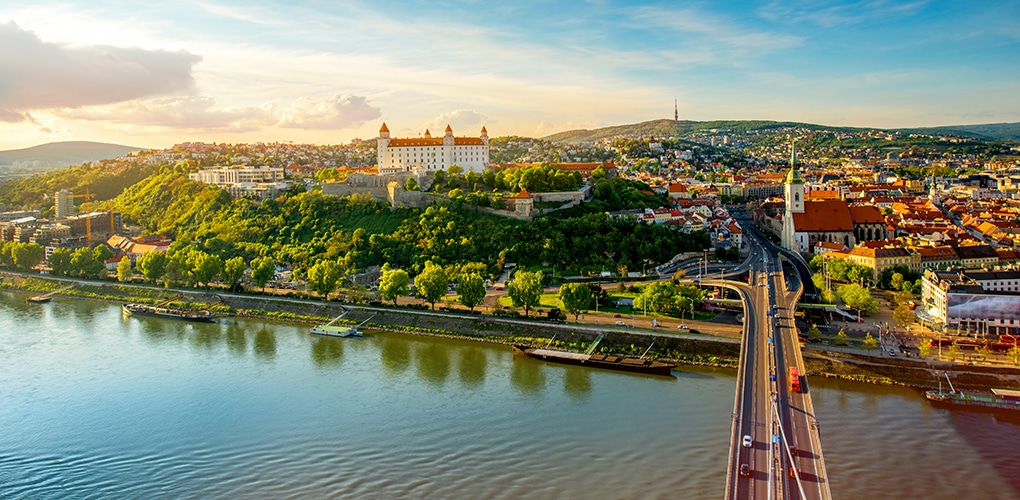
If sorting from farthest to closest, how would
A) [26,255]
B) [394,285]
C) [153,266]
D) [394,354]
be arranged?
[26,255]
[153,266]
[394,285]
[394,354]

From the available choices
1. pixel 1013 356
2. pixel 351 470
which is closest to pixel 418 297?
pixel 351 470

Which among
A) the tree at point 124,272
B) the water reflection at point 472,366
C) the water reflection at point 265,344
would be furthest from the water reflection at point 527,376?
the tree at point 124,272

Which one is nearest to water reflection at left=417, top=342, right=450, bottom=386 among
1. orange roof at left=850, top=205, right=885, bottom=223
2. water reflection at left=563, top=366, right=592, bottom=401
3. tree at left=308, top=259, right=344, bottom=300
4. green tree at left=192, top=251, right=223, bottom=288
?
water reflection at left=563, top=366, right=592, bottom=401

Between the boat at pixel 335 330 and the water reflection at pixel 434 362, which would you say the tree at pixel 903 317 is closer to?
the water reflection at pixel 434 362

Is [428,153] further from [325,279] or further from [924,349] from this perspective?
[924,349]

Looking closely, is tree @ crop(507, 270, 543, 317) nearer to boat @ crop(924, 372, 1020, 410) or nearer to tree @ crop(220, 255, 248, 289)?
boat @ crop(924, 372, 1020, 410)

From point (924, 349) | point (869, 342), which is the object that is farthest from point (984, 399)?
point (869, 342)

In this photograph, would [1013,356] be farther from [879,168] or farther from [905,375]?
[879,168]

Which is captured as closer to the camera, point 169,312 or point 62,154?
point 169,312
